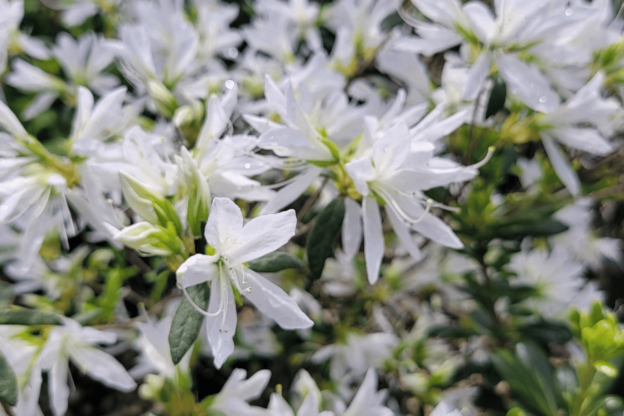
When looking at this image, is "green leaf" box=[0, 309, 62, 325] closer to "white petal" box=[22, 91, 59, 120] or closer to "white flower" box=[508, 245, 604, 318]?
"white petal" box=[22, 91, 59, 120]

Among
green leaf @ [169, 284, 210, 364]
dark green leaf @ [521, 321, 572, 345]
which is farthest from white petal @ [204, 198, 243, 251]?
dark green leaf @ [521, 321, 572, 345]

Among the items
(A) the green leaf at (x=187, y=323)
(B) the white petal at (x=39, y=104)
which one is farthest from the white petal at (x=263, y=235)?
(B) the white petal at (x=39, y=104)

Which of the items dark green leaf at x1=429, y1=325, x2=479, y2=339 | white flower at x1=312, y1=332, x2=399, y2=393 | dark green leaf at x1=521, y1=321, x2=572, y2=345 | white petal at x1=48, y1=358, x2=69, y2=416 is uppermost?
white petal at x1=48, y1=358, x2=69, y2=416

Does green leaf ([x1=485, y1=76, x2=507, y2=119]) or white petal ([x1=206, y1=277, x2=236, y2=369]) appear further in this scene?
green leaf ([x1=485, y1=76, x2=507, y2=119])

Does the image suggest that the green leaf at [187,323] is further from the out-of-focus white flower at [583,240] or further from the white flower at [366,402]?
the out-of-focus white flower at [583,240]

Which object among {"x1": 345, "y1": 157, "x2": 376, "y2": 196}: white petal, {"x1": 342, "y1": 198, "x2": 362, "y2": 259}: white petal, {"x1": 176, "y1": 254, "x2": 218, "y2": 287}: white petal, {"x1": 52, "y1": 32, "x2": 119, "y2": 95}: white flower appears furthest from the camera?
{"x1": 52, "y1": 32, "x2": 119, "y2": 95}: white flower
